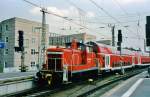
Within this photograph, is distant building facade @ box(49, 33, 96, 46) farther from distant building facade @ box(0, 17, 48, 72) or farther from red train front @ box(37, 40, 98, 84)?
red train front @ box(37, 40, 98, 84)

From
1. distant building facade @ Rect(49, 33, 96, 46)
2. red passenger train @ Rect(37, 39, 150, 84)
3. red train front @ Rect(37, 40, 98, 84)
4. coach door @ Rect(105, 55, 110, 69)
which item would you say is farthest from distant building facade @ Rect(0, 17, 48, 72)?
red train front @ Rect(37, 40, 98, 84)

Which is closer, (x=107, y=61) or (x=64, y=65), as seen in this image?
(x=64, y=65)

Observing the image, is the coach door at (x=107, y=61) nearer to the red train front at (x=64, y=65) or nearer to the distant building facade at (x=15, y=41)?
the red train front at (x=64, y=65)

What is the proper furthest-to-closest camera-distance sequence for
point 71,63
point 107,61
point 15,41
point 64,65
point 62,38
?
point 15,41 → point 62,38 → point 107,61 → point 71,63 → point 64,65

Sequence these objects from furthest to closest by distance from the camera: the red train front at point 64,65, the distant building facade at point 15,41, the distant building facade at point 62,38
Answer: the distant building facade at point 15,41 < the distant building facade at point 62,38 < the red train front at point 64,65

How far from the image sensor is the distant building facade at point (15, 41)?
292 feet

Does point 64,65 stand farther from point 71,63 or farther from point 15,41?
point 15,41

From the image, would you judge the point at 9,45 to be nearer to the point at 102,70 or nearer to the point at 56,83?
the point at 102,70

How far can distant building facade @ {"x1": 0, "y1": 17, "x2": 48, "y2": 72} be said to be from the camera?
89.1 m

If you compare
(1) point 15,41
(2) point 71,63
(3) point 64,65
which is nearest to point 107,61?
(2) point 71,63

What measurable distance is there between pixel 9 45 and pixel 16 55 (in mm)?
3336

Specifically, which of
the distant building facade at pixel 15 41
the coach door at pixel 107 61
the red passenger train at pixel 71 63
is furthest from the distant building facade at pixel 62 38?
the red passenger train at pixel 71 63

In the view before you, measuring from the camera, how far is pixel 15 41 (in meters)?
88.7

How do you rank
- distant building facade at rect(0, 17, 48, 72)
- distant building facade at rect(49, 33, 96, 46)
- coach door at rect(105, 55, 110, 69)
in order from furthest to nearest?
1. distant building facade at rect(0, 17, 48, 72)
2. distant building facade at rect(49, 33, 96, 46)
3. coach door at rect(105, 55, 110, 69)
